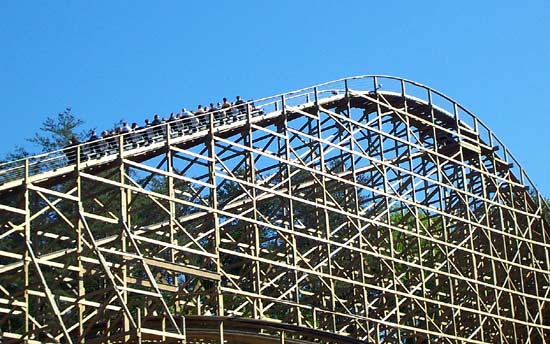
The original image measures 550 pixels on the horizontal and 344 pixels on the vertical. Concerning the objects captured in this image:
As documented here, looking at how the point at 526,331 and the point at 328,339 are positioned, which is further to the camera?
the point at 526,331

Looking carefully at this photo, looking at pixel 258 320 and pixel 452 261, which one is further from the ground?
pixel 452 261

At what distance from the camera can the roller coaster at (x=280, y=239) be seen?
2417cm

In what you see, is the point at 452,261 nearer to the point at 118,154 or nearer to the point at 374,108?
the point at 374,108

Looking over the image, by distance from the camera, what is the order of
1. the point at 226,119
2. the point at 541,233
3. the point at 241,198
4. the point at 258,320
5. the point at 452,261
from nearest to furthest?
the point at 258,320 < the point at 226,119 < the point at 241,198 < the point at 452,261 < the point at 541,233

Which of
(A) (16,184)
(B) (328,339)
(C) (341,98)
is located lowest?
(B) (328,339)

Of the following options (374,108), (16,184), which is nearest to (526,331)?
(374,108)

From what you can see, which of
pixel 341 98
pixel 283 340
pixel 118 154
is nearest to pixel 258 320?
pixel 283 340

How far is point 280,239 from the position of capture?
109 ft

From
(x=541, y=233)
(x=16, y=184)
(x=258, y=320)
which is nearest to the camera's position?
(x=16, y=184)

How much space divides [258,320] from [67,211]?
43.7ft

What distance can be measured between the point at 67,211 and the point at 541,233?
13444 millimetres

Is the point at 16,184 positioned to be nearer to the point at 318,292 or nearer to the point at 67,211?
the point at 318,292

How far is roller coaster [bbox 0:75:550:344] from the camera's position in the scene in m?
24.2

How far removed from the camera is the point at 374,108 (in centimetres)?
3294
